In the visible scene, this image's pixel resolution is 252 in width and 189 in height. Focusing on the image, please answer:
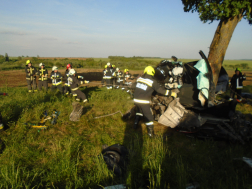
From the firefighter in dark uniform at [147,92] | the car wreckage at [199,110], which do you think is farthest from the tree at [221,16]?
the firefighter in dark uniform at [147,92]

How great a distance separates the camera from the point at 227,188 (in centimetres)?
223

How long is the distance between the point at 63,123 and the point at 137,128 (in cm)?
224

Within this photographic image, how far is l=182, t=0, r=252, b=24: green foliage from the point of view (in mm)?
4660

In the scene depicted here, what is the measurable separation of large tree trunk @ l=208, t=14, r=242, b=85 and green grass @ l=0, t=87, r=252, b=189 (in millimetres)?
2907

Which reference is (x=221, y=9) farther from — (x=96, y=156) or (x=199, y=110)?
(x=96, y=156)

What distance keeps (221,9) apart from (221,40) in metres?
0.94

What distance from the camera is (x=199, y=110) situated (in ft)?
15.8

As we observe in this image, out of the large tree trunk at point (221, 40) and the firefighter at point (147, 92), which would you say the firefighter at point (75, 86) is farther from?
the large tree trunk at point (221, 40)

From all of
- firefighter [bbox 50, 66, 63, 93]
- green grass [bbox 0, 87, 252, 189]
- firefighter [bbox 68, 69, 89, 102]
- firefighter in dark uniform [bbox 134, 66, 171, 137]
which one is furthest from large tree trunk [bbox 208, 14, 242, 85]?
firefighter [bbox 50, 66, 63, 93]

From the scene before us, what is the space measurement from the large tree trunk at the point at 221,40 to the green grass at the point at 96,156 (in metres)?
2.91

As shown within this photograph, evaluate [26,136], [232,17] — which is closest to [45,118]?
[26,136]

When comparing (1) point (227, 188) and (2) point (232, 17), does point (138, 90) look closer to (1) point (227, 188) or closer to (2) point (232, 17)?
(1) point (227, 188)

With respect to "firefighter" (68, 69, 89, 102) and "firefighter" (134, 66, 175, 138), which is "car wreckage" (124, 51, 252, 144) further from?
"firefighter" (68, 69, 89, 102)

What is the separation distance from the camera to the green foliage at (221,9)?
4660 mm
